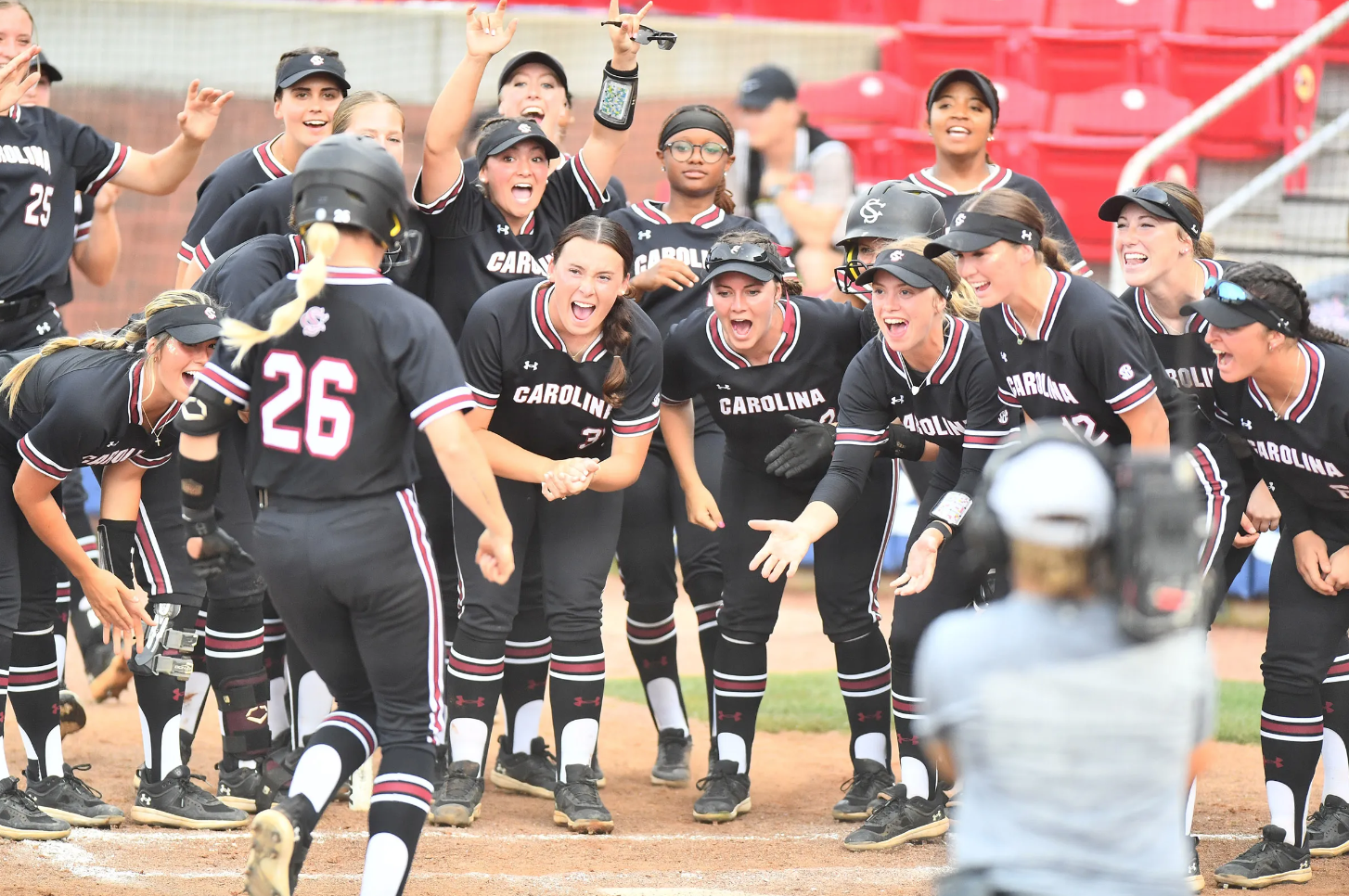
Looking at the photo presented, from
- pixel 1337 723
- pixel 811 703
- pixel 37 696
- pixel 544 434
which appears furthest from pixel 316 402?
pixel 811 703

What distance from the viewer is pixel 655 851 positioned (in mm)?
4816

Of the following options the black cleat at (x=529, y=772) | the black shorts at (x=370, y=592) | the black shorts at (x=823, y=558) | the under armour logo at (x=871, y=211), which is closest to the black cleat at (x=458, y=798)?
the black cleat at (x=529, y=772)

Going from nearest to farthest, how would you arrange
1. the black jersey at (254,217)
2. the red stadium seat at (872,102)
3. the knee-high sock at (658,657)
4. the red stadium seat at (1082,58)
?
the black jersey at (254,217), the knee-high sock at (658,657), the red stadium seat at (1082,58), the red stadium seat at (872,102)

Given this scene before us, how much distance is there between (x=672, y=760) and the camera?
590 centimetres

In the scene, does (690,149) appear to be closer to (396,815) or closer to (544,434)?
(544,434)

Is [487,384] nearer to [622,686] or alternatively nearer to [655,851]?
[655,851]

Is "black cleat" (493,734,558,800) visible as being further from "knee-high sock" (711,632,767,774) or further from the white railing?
the white railing

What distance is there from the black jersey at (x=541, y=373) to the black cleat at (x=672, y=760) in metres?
1.50

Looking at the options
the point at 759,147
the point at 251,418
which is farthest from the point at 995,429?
the point at 759,147

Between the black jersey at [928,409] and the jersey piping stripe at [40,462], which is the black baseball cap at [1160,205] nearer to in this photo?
the black jersey at [928,409]

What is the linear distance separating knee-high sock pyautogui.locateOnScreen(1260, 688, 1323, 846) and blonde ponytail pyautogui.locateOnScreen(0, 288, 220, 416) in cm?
353

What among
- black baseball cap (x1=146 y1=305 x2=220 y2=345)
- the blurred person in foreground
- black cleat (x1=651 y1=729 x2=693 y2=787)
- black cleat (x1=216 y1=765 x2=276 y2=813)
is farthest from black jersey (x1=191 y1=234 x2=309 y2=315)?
the blurred person in foreground

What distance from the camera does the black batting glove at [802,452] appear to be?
5.14m

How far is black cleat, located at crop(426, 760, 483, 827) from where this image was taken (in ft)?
16.4
